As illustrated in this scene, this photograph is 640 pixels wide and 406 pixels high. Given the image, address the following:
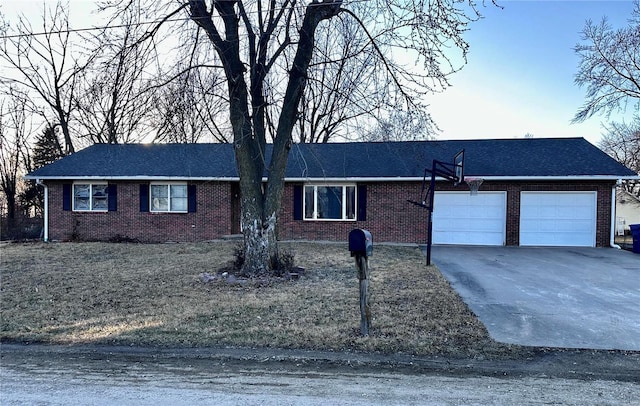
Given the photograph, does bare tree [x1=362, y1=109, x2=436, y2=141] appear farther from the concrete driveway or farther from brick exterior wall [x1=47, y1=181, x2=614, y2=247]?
brick exterior wall [x1=47, y1=181, x2=614, y2=247]

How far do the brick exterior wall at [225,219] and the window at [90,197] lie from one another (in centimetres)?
31

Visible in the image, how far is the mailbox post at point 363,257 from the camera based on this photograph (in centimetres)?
493

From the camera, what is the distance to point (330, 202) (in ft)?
51.5

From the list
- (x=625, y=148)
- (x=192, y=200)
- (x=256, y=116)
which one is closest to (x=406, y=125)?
(x=256, y=116)

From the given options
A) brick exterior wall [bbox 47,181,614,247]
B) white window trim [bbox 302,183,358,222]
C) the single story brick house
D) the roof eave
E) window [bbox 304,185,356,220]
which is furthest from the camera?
window [bbox 304,185,356,220]

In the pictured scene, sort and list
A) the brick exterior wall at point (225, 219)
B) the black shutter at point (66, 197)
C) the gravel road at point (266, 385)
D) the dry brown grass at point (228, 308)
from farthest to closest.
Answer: the black shutter at point (66, 197), the brick exterior wall at point (225, 219), the dry brown grass at point (228, 308), the gravel road at point (266, 385)

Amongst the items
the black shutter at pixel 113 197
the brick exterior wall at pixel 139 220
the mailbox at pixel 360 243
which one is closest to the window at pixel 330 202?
the brick exterior wall at pixel 139 220

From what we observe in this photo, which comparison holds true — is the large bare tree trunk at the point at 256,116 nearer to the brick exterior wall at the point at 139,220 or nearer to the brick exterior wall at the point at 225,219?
the brick exterior wall at the point at 225,219

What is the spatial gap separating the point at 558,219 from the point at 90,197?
1859cm

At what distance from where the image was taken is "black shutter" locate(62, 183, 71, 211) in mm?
16266

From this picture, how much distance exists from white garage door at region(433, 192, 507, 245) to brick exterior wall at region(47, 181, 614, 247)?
0.28 metres

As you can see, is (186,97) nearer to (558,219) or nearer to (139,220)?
(139,220)

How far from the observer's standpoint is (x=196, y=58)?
841 centimetres

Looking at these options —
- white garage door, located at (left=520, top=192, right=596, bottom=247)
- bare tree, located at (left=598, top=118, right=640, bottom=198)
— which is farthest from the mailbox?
bare tree, located at (left=598, top=118, right=640, bottom=198)
